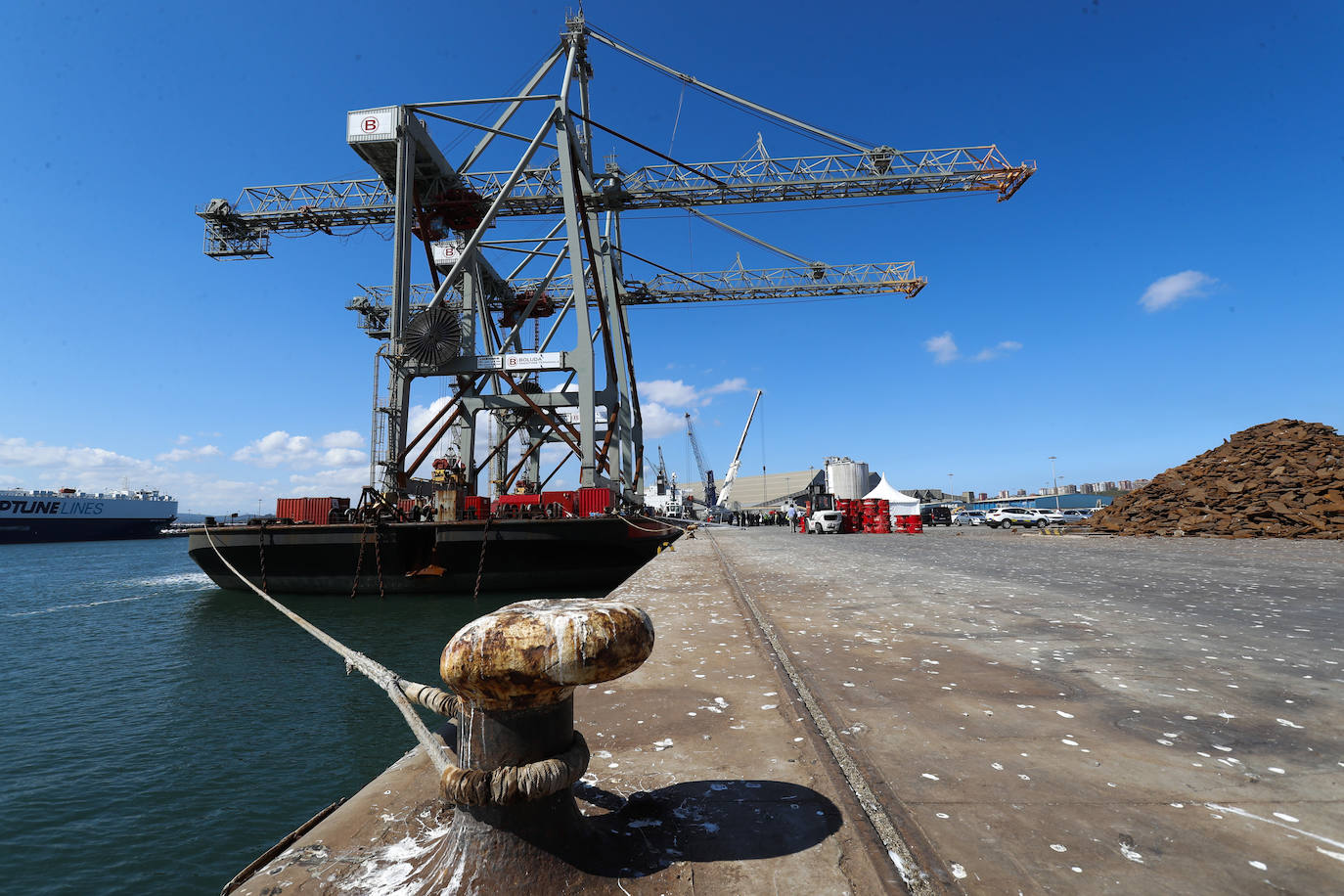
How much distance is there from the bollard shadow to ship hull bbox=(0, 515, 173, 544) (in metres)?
89.2

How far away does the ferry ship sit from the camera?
212 ft

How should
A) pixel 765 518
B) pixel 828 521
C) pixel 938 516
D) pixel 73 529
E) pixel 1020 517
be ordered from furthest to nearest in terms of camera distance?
pixel 765 518 < pixel 73 529 < pixel 938 516 < pixel 1020 517 < pixel 828 521

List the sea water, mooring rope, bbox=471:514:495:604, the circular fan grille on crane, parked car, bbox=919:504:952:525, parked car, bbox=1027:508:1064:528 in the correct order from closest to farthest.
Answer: the sea water, mooring rope, bbox=471:514:495:604, the circular fan grille on crane, parked car, bbox=1027:508:1064:528, parked car, bbox=919:504:952:525

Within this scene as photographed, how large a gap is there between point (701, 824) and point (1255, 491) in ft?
84.2

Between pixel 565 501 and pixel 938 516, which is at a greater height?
pixel 565 501

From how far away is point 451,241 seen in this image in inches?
1099

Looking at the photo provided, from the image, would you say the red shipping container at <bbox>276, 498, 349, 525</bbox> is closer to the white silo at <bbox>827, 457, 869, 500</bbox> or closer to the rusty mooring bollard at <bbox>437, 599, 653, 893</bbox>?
the rusty mooring bollard at <bbox>437, 599, 653, 893</bbox>

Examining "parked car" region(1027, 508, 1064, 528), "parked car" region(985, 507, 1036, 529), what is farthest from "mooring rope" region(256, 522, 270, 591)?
"parked car" region(1027, 508, 1064, 528)

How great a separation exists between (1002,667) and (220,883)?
18.6 ft

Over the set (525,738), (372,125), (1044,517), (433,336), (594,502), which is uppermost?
(372,125)

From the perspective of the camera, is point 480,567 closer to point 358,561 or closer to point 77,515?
point 358,561

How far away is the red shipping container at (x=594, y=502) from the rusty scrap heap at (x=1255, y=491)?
772 inches

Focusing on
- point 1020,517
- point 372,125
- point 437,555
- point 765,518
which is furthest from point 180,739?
point 765,518

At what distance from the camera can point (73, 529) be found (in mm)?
70438
